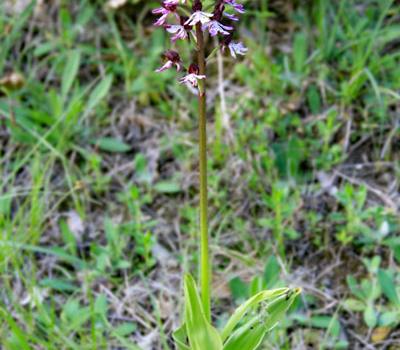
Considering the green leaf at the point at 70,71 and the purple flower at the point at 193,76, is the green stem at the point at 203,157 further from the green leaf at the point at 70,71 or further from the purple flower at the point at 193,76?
the green leaf at the point at 70,71

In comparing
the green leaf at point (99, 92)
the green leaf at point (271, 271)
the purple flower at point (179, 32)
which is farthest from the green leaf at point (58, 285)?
the purple flower at point (179, 32)

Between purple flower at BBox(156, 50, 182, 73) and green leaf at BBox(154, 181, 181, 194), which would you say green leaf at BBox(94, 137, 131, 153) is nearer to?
green leaf at BBox(154, 181, 181, 194)

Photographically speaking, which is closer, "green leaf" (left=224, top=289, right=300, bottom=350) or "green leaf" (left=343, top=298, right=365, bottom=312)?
"green leaf" (left=224, top=289, right=300, bottom=350)

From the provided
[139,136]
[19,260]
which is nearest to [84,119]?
[139,136]

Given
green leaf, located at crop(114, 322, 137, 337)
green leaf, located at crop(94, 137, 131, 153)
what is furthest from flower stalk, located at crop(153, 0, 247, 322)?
green leaf, located at crop(94, 137, 131, 153)

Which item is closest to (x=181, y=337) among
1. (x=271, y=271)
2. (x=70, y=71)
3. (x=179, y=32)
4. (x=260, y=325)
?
(x=260, y=325)

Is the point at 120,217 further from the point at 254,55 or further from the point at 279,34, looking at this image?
the point at 279,34
